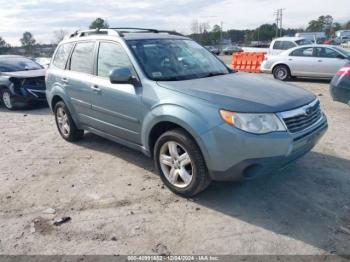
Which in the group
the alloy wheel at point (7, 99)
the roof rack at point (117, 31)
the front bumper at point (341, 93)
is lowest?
the alloy wheel at point (7, 99)

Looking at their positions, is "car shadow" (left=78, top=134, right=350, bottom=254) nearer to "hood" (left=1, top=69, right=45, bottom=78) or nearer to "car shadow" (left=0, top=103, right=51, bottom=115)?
"car shadow" (left=0, top=103, right=51, bottom=115)

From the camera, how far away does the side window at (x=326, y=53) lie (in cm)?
1193

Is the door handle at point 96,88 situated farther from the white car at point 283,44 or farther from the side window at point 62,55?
the white car at point 283,44

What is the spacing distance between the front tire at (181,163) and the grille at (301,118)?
927mm

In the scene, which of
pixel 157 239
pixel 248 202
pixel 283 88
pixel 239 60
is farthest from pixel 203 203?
pixel 239 60

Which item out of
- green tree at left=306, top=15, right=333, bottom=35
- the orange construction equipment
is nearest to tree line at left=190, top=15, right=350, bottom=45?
green tree at left=306, top=15, right=333, bottom=35

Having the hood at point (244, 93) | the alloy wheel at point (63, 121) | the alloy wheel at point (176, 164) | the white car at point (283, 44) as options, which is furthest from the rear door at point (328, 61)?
the alloy wheel at point (176, 164)

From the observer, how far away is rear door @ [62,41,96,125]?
4.92 m

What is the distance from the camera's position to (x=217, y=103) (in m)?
3.32

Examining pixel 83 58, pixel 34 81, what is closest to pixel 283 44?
pixel 34 81

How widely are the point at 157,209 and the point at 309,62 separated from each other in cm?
1059

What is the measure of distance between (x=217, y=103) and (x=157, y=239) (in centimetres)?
141

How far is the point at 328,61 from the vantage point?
39.0ft

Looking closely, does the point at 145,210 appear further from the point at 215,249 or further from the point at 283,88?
the point at 283,88
